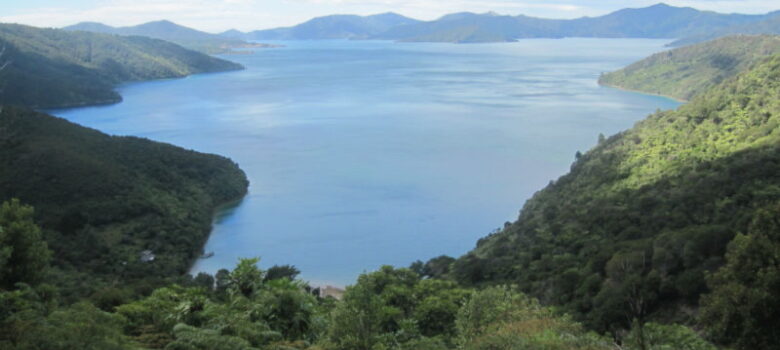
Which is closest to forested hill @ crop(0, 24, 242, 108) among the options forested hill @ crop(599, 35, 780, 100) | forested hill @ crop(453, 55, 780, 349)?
forested hill @ crop(453, 55, 780, 349)

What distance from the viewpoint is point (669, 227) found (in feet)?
63.8

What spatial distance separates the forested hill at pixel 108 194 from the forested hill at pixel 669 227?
14.0 m

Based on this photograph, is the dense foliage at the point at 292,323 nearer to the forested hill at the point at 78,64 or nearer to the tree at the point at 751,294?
the tree at the point at 751,294

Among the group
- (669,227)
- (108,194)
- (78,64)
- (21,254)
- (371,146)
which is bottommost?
(371,146)

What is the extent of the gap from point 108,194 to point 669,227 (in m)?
26.4

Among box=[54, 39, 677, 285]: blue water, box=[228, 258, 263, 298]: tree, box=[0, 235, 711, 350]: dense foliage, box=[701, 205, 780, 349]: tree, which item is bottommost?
box=[54, 39, 677, 285]: blue water

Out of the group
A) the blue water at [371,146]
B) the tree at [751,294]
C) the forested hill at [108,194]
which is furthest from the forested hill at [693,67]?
the tree at [751,294]

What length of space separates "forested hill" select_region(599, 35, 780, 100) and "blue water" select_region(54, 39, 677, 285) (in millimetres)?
4346

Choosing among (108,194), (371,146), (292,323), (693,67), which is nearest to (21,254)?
(292,323)

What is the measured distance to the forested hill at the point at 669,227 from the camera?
8406mm

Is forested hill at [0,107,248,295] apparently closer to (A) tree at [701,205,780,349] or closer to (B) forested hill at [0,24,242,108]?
(A) tree at [701,205,780,349]

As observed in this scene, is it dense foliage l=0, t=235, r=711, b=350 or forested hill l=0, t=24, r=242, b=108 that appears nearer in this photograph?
dense foliage l=0, t=235, r=711, b=350

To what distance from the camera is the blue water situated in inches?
1332

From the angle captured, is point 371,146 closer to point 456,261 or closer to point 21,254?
point 456,261
